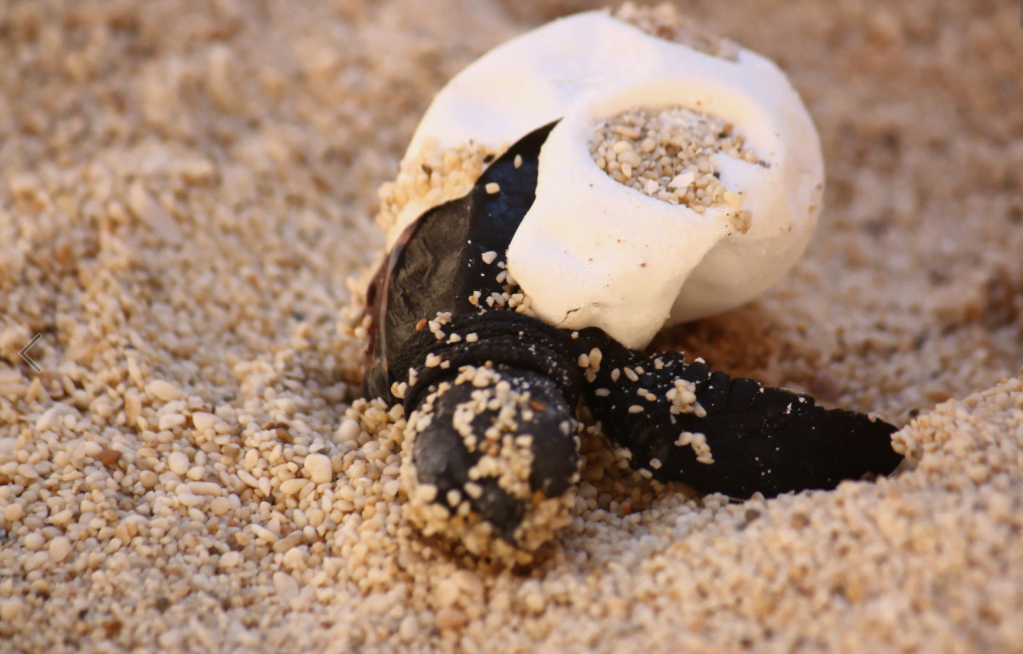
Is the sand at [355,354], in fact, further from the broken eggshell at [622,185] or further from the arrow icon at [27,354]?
the broken eggshell at [622,185]

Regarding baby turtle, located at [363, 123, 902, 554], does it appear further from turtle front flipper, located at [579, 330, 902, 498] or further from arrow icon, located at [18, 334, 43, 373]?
arrow icon, located at [18, 334, 43, 373]

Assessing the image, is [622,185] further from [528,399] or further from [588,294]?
[528,399]

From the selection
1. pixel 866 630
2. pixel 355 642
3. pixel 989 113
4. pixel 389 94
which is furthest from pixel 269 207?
pixel 989 113

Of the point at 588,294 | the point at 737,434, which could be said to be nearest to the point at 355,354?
the point at 588,294

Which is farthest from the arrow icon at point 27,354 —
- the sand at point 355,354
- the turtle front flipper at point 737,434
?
the turtle front flipper at point 737,434

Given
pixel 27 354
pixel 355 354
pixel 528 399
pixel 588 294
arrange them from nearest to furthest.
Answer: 1. pixel 528 399
2. pixel 588 294
3. pixel 27 354
4. pixel 355 354

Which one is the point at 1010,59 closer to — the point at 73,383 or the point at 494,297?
the point at 494,297
